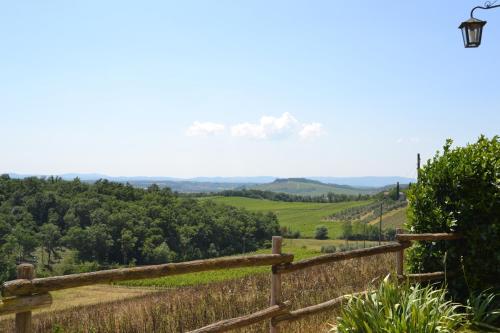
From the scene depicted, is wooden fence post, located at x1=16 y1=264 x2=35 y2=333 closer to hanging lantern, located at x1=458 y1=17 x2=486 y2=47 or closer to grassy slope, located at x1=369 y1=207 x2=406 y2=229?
hanging lantern, located at x1=458 y1=17 x2=486 y2=47

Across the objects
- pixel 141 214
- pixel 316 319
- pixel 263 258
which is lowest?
pixel 141 214

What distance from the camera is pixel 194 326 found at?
9.13 m

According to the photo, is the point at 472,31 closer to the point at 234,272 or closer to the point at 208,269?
the point at 208,269

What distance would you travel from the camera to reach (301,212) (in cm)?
10656

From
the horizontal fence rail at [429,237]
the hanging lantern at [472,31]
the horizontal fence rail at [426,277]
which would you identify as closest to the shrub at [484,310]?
the horizontal fence rail at [426,277]

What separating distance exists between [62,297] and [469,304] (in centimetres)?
4789

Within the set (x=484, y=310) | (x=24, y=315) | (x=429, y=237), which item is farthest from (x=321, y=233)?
(x=24, y=315)

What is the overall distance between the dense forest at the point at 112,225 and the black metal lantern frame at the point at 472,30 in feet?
187

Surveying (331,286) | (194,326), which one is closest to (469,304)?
(331,286)

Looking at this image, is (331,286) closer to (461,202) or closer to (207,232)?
(461,202)

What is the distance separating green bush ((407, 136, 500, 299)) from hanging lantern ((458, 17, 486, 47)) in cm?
181

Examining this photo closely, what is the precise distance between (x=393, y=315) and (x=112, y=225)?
227 ft

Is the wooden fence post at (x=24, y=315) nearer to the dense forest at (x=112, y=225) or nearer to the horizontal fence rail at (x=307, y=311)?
the horizontal fence rail at (x=307, y=311)

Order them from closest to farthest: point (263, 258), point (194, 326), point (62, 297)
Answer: point (263, 258)
point (194, 326)
point (62, 297)
